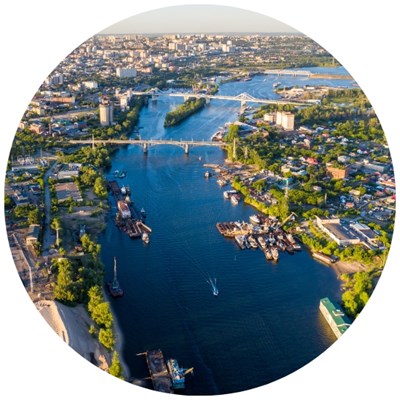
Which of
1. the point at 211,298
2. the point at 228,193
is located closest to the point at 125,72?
the point at 228,193

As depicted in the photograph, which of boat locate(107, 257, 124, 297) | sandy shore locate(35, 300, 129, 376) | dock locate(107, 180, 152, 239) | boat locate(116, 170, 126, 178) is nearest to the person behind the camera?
sandy shore locate(35, 300, 129, 376)

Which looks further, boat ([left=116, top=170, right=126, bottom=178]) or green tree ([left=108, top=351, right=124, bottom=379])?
boat ([left=116, top=170, right=126, bottom=178])

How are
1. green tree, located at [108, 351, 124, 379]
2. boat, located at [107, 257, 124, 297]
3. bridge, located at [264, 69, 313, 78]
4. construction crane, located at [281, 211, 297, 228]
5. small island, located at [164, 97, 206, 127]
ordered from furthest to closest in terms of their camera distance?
bridge, located at [264, 69, 313, 78] → small island, located at [164, 97, 206, 127] → construction crane, located at [281, 211, 297, 228] → boat, located at [107, 257, 124, 297] → green tree, located at [108, 351, 124, 379]

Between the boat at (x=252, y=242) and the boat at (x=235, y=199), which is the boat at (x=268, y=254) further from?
the boat at (x=235, y=199)

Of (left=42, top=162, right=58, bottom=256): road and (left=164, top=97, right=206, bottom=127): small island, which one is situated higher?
(left=42, top=162, right=58, bottom=256): road

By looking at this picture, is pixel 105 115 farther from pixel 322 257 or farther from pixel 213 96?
pixel 322 257

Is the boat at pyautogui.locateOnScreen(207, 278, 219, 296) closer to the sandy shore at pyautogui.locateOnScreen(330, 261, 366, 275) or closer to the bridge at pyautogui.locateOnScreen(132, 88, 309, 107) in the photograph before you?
the sandy shore at pyautogui.locateOnScreen(330, 261, 366, 275)

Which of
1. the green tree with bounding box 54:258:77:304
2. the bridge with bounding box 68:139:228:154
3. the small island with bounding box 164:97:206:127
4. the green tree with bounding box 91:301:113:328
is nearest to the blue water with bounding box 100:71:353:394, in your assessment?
the green tree with bounding box 91:301:113:328
